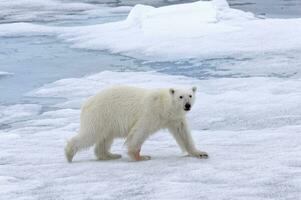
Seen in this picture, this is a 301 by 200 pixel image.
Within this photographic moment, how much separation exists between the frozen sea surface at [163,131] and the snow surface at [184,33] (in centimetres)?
4

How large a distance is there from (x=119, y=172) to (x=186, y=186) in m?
0.70

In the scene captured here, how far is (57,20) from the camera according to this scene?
1694cm

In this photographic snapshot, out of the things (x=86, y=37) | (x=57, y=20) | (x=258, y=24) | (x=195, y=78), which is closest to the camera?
(x=195, y=78)

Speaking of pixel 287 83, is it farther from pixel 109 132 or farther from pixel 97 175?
pixel 97 175

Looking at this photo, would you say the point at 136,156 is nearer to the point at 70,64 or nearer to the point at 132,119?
the point at 132,119

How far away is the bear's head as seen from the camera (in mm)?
4391

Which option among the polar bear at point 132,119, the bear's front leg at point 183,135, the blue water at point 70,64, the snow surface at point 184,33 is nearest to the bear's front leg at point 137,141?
the polar bear at point 132,119

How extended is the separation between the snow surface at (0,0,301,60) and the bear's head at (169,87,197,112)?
5817mm

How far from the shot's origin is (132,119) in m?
4.68

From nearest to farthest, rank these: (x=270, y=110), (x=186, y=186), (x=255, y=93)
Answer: (x=186, y=186), (x=270, y=110), (x=255, y=93)

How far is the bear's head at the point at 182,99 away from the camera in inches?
173

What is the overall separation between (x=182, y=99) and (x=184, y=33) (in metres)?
7.59

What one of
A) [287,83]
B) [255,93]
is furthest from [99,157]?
[287,83]

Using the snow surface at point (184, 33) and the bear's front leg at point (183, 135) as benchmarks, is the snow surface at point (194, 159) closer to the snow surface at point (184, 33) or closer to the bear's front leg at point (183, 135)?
the bear's front leg at point (183, 135)
